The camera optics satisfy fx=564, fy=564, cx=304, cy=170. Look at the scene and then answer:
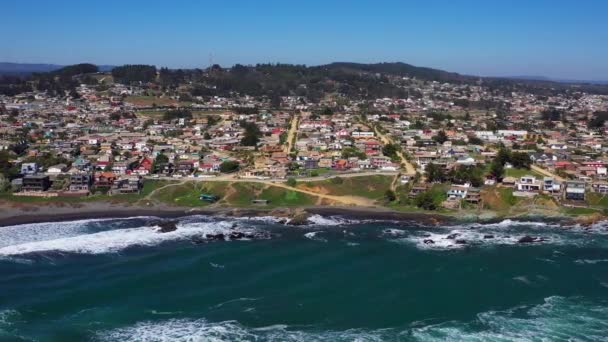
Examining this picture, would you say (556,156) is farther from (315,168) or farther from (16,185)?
(16,185)

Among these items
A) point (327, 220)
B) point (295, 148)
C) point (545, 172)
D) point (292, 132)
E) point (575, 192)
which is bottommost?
point (327, 220)

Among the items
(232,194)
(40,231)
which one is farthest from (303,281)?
(40,231)

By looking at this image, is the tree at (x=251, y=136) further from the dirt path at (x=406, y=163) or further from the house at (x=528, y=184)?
the house at (x=528, y=184)

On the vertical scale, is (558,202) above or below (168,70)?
below

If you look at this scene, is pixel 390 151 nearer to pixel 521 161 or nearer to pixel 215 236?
pixel 521 161

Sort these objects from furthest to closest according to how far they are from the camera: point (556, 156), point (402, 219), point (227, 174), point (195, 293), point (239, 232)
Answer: point (556, 156)
point (227, 174)
point (402, 219)
point (239, 232)
point (195, 293)

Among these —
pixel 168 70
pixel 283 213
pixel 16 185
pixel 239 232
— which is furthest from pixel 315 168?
pixel 168 70
